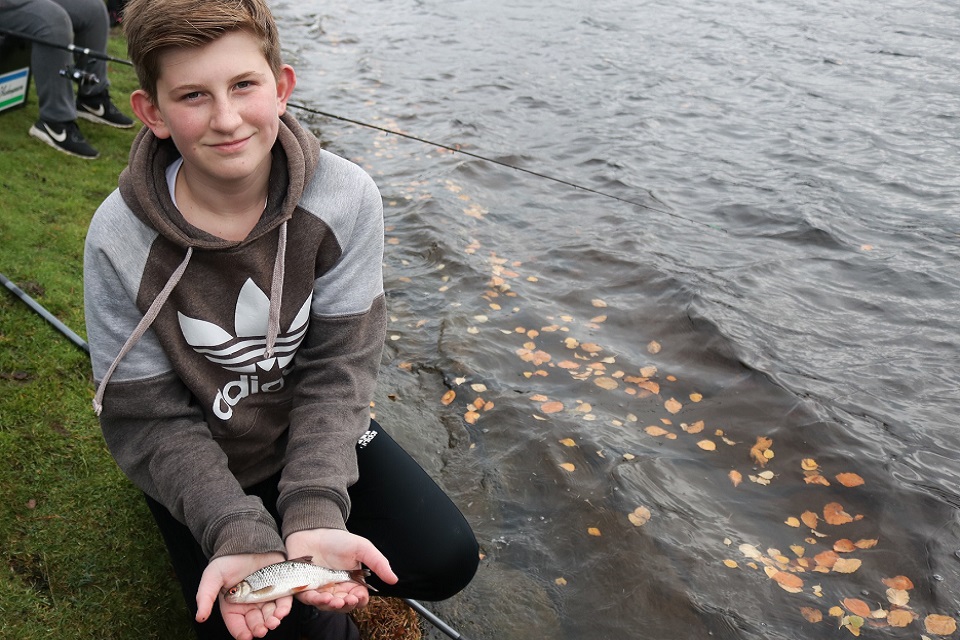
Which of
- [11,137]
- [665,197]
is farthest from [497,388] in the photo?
[11,137]

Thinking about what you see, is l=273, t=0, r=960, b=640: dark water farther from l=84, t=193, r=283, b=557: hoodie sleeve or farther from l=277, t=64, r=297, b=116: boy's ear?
l=277, t=64, r=297, b=116: boy's ear

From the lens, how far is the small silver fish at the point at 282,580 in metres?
2.31

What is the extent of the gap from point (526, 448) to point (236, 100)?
267 cm

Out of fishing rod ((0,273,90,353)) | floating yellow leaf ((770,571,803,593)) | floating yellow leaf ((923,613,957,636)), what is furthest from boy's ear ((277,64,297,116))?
floating yellow leaf ((923,613,957,636))

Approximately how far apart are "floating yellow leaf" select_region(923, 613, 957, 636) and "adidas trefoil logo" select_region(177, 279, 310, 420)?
2.83 meters

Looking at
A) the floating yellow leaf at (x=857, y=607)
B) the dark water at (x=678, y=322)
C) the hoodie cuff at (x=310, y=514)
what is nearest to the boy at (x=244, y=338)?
the hoodie cuff at (x=310, y=514)

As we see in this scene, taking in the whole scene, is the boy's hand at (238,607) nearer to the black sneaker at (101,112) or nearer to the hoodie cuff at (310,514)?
the hoodie cuff at (310,514)

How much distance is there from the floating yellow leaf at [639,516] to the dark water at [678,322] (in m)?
0.04

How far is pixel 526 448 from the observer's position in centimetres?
454

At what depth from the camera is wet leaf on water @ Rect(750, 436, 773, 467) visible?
4508mm

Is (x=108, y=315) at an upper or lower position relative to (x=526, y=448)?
upper

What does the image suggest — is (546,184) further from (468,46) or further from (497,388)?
(468,46)

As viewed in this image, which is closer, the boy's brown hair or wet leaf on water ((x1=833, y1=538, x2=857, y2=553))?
the boy's brown hair

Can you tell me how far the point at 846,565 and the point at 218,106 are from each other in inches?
129
